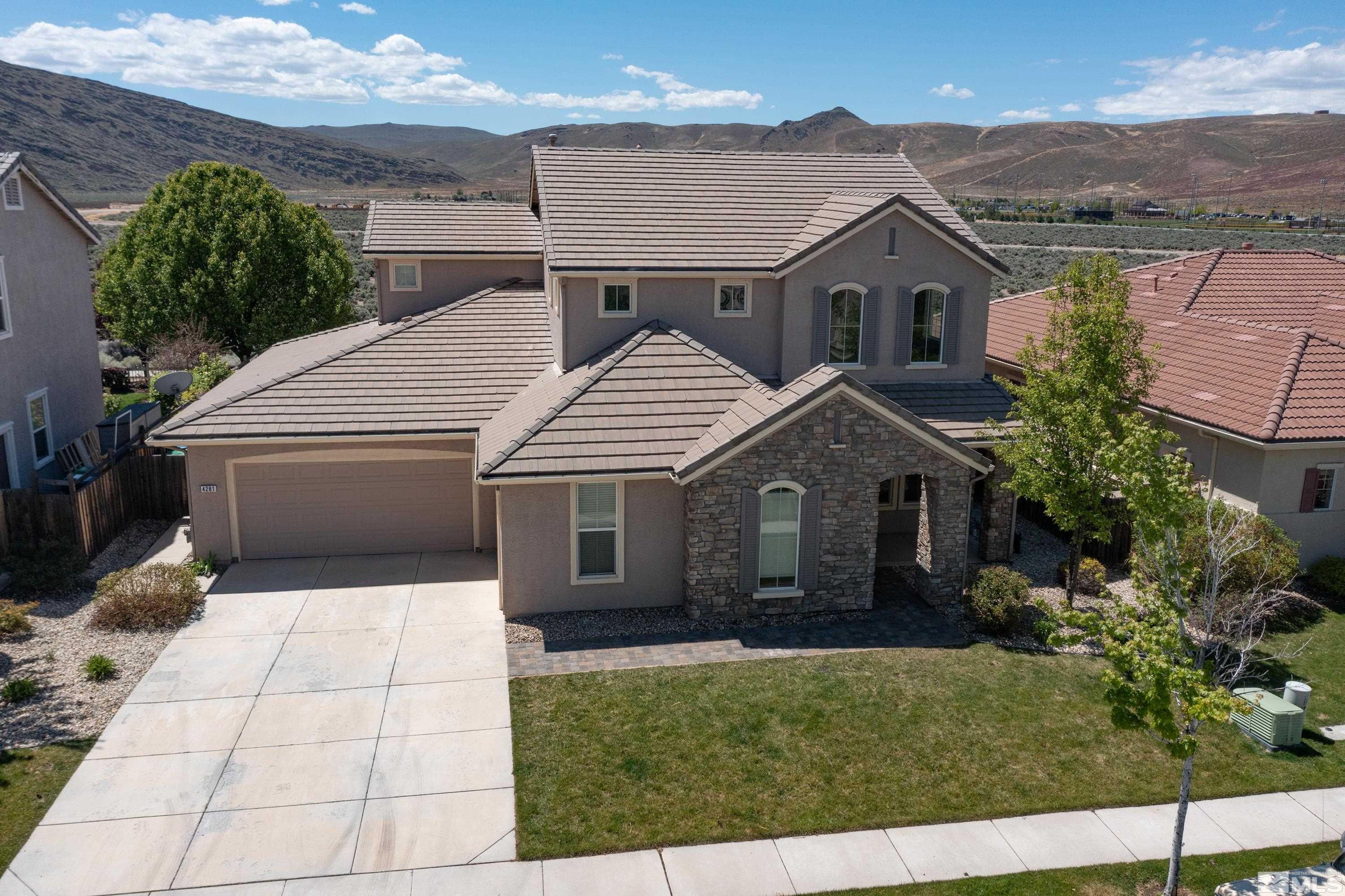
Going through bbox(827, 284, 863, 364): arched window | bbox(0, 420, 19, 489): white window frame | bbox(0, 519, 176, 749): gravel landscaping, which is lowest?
bbox(0, 519, 176, 749): gravel landscaping

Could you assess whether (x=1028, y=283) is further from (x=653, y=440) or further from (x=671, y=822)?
(x=671, y=822)

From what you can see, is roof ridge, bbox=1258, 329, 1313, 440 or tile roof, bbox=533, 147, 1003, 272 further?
tile roof, bbox=533, 147, 1003, 272

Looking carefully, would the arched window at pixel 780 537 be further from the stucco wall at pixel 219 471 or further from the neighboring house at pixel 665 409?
the stucco wall at pixel 219 471

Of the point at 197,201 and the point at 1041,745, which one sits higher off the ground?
the point at 197,201

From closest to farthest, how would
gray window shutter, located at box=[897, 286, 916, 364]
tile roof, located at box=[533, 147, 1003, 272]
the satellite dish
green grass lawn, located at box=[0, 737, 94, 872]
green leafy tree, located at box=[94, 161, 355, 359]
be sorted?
1. green grass lawn, located at box=[0, 737, 94, 872]
2. tile roof, located at box=[533, 147, 1003, 272]
3. gray window shutter, located at box=[897, 286, 916, 364]
4. the satellite dish
5. green leafy tree, located at box=[94, 161, 355, 359]

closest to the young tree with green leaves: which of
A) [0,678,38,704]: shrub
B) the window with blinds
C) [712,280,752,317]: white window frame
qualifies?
the window with blinds

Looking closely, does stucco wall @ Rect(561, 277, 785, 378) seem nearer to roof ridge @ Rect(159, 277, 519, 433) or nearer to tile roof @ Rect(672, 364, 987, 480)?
tile roof @ Rect(672, 364, 987, 480)

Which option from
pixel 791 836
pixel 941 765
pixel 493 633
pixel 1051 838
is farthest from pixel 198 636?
pixel 1051 838
